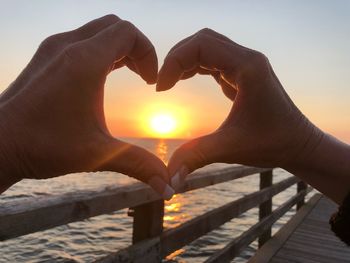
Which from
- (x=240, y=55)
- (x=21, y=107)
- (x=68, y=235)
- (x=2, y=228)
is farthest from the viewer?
(x=68, y=235)

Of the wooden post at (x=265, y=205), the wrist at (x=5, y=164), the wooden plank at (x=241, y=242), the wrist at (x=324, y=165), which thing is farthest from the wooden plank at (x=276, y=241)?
the wrist at (x=5, y=164)

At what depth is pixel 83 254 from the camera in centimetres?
1579

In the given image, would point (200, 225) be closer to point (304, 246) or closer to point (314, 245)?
point (304, 246)

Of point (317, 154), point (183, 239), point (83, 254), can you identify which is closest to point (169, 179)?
point (317, 154)

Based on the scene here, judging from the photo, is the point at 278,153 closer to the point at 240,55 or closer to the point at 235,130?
the point at 235,130

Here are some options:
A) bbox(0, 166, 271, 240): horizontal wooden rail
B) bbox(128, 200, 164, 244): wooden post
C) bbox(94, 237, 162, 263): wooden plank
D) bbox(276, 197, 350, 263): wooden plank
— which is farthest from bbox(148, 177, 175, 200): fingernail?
bbox(276, 197, 350, 263): wooden plank

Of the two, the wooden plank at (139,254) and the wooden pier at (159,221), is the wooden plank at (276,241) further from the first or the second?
the wooden plank at (139,254)

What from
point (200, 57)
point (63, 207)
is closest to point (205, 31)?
point (200, 57)

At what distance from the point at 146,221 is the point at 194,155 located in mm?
1599

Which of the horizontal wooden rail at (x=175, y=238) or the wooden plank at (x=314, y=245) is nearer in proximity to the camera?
the horizontal wooden rail at (x=175, y=238)

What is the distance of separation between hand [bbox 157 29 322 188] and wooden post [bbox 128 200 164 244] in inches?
56.4

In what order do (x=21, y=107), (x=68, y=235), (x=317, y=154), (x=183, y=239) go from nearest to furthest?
(x=21, y=107) < (x=317, y=154) < (x=183, y=239) < (x=68, y=235)

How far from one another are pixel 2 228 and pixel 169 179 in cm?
89

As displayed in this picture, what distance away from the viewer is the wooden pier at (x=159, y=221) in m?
1.73
